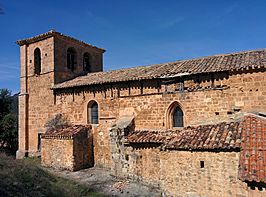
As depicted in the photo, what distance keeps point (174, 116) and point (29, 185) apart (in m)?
7.40

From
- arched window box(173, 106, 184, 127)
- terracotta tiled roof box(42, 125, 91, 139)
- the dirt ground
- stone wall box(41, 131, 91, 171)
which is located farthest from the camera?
terracotta tiled roof box(42, 125, 91, 139)

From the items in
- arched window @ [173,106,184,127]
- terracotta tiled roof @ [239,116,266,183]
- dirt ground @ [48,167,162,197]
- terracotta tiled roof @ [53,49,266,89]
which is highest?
terracotta tiled roof @ [53,49,266,89]

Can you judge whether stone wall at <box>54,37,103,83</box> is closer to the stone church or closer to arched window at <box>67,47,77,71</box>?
the stone church

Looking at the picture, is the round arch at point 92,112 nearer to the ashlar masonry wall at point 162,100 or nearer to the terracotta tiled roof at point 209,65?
the ashlar masonry wall at point 162,100

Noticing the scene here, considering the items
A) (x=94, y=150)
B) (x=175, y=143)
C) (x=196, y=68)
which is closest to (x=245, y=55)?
(x=196, y=68)

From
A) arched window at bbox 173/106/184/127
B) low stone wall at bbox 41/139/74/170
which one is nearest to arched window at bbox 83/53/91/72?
low stone wall at bbox 41/139/74/170

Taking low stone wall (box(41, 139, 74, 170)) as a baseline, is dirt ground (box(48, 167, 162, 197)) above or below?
below

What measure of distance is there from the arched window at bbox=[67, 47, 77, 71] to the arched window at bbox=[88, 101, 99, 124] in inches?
190

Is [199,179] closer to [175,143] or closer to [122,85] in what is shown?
[175,143]

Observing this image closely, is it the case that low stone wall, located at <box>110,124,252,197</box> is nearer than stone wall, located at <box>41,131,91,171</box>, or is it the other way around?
low stone wall, located at <box>110,124,252,197</box>

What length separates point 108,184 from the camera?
11.4m

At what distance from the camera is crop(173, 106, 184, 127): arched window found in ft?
40.3

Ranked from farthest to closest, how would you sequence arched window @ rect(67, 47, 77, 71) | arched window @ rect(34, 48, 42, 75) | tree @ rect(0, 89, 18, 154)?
tree @ rect(0, 89, 18, 154), arched window @ rect(67, 47, 77, 71), arched window @ rect(34, 48, 42, 75)

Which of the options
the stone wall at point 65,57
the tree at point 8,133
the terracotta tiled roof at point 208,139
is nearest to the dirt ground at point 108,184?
the terracotta tiled roof at point 208,139
